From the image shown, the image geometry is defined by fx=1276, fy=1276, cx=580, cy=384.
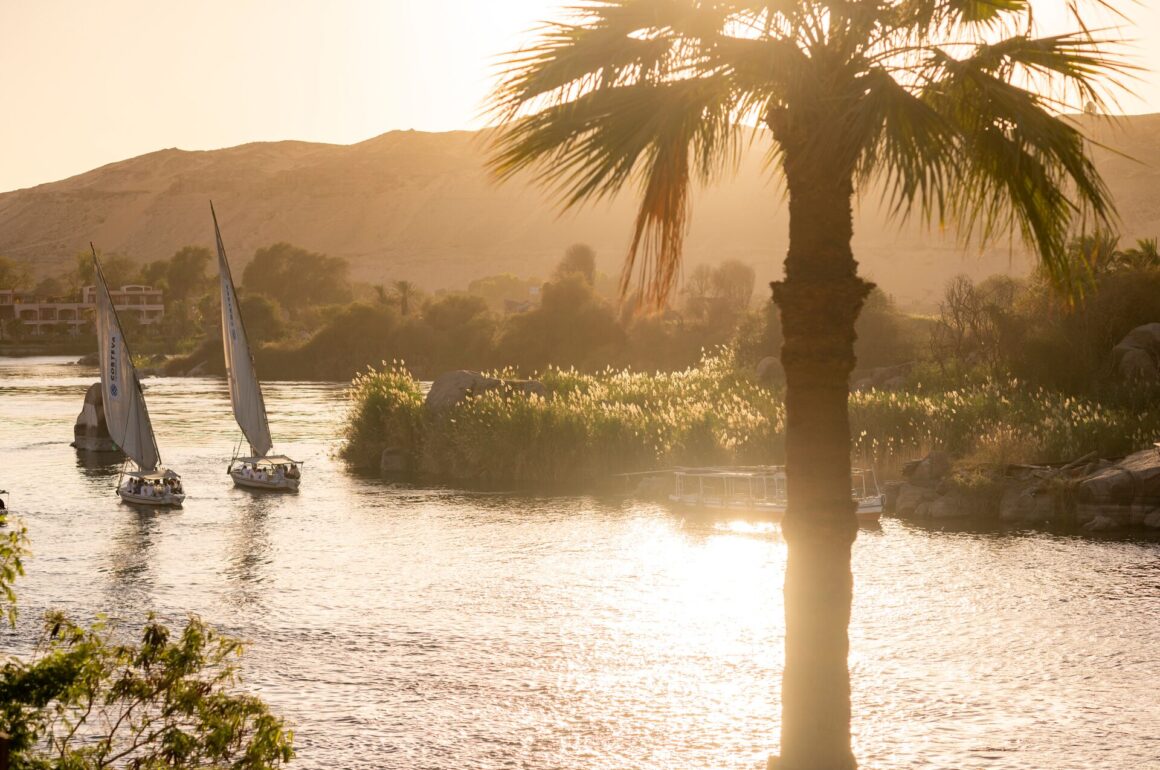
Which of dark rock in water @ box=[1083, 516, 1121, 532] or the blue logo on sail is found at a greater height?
the blue logo on sail

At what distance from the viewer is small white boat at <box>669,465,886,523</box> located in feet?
113

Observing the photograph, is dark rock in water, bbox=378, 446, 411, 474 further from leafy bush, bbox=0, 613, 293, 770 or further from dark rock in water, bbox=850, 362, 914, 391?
leafy bush, bbox=0, 613, 293, 770

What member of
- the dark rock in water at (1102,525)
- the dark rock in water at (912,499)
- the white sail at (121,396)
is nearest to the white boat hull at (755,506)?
the dark rock in water at (912,499)

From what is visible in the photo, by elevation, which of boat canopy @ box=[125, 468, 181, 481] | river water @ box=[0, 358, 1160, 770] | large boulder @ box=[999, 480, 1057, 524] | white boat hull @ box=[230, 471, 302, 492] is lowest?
river water @ box=[0, 358, 1160, 770]

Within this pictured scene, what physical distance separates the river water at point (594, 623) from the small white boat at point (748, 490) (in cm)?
65

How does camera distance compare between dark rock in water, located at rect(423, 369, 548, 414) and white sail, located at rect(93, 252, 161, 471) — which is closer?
white sail, located at rect(93, 252, 161, 471)

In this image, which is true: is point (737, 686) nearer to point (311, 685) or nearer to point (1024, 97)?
point (311, 685)

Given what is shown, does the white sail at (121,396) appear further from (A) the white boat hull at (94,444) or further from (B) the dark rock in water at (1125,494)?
(B) the dark rock in water at (1125,494)

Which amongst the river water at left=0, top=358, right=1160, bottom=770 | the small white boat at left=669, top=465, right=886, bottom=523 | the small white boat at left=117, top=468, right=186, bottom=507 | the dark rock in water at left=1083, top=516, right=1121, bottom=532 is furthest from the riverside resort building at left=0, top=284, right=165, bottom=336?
the dark rock in water at left=1083, top=516, right=1121, bottom=532

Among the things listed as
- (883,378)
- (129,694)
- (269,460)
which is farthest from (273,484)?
(129,694)

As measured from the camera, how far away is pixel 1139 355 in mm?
43938

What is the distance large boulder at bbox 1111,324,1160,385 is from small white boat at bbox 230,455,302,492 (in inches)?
1114

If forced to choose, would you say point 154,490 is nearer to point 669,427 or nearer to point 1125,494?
point 669,427

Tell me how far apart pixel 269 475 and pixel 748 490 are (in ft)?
54.9
